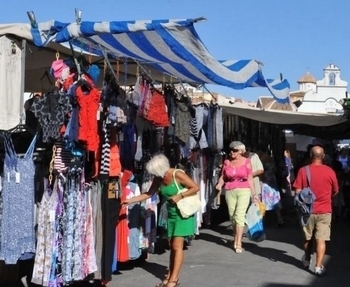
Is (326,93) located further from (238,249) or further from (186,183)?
(186,183)

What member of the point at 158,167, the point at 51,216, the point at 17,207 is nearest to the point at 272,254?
the point at 158,167

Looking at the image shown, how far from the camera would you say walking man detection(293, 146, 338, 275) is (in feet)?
26.5

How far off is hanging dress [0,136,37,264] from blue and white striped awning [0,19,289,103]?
3.88ft

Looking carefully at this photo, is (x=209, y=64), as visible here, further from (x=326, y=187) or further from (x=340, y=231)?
(x=340, y=231)

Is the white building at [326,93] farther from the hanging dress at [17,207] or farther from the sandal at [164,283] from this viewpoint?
the hanging dress at [17,207]

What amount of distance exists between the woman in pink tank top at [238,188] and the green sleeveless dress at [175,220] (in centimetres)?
270

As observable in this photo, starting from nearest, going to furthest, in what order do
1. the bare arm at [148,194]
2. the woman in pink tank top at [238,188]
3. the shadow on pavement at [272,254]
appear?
the bare arm at [148,194] → the shadow on pavement at [272,254] → the woman in pink tank top at [238,188]

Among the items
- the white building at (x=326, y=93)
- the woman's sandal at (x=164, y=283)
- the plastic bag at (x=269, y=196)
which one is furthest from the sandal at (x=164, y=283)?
the white building at (x=326, y=93)

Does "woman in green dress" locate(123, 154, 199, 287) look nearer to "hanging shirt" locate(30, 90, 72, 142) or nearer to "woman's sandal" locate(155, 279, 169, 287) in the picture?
"woman's sandal" locate(155, 279, 169, 287)

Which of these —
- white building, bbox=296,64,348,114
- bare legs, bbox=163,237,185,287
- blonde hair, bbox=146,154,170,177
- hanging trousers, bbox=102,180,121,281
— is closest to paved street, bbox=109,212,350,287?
bare legs, bbox=163,237,185,287

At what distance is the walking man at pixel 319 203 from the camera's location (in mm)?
8070

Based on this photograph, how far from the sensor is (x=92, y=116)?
20.5 ft

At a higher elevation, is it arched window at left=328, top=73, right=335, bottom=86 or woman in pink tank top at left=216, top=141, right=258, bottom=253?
arched window at left=328, top=73, right=335, bottom=86

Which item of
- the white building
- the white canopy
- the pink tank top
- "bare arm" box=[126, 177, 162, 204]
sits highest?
the white building
